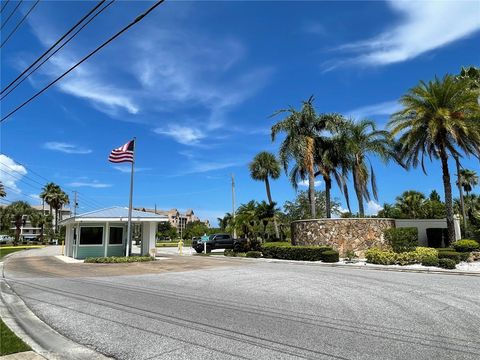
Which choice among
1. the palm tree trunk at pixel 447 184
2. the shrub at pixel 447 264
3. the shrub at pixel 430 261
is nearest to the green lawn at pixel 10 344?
the shrub at pixel 447 264

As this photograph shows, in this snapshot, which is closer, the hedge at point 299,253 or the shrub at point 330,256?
the shrub at point 330,256

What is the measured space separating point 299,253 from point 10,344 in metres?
21.4

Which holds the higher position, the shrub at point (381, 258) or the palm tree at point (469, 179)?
the palm tree at point (469, 179)

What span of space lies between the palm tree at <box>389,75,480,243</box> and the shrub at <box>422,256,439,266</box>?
5.61m

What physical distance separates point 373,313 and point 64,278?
44.0 feet

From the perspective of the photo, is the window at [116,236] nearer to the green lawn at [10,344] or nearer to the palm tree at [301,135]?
the palm tree at [301,135]

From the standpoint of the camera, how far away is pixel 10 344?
21.3 ft

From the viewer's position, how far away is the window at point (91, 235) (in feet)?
99.1

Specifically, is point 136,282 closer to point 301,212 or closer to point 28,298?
point 28,298

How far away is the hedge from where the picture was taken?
83.0 feet

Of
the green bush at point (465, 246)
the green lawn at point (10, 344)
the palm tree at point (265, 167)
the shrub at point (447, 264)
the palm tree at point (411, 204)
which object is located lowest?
the green lawn at point (10, 344)

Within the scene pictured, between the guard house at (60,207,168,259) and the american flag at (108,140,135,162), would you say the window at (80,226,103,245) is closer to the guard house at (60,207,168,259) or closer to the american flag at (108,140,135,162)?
the guard house at (60,207,168,259)

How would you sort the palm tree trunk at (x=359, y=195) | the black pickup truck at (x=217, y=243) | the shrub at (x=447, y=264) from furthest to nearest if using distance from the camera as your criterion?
the black pickup truck at (x=217, y=243) → the palm tree trunk at (x=359, y=195) → the shrub at (x=447, y=264)

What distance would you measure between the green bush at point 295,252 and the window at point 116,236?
11.2m
